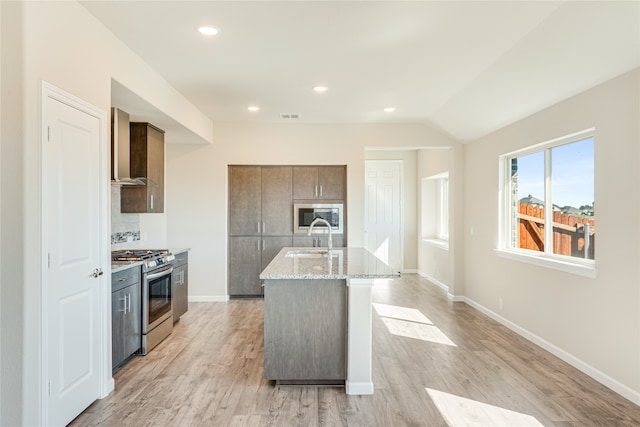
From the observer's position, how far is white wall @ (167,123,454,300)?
18.4ft

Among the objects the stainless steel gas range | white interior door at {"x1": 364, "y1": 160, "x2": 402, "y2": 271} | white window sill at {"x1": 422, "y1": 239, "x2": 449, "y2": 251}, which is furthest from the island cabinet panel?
white interior door at {"x1": 364, "y1": 160, "x2": 402, "y2": 271}

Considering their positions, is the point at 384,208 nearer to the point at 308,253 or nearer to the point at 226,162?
the point at 226,162

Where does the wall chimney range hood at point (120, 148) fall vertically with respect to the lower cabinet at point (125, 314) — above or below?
above

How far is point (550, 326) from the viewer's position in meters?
3.54

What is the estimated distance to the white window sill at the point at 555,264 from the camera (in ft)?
9.99

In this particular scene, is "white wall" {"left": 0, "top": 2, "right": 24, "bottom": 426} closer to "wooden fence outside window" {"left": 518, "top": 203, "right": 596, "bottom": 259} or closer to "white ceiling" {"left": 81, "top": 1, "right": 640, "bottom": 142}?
"white ceiling" {"left": 81, "top": 1, "right": 640, "bottom": 142}

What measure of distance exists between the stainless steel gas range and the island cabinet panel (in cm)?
134

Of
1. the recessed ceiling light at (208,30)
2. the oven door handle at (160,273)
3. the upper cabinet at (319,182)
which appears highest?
the recessed ceiling light at (208,30)

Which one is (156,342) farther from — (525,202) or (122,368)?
(525,202)

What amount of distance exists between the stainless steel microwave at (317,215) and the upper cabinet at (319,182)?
0.13m

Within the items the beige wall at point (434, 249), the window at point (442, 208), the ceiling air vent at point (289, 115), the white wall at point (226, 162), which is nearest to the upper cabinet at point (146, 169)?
the white wall at point (226, 162)

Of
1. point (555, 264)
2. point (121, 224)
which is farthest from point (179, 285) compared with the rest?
point (555, 264)

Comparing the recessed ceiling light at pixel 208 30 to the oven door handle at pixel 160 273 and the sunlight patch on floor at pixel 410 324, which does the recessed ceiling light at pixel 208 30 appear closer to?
the oven door handle at pixel 160 273

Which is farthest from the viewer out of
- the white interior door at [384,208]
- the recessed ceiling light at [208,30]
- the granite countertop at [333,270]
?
the white interior door at [384,208]
